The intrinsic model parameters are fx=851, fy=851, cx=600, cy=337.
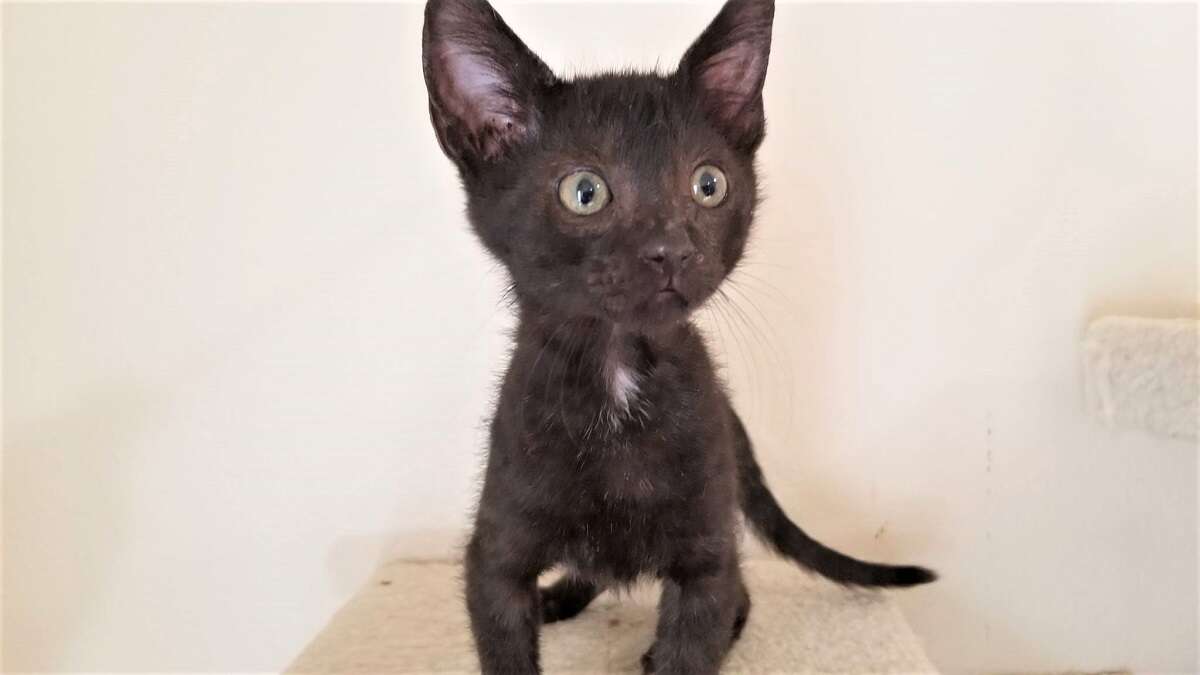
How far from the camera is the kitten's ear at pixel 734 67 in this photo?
789mm

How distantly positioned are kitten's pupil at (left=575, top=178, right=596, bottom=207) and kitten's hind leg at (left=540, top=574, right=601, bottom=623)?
2.03ft

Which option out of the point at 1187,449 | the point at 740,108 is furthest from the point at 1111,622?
the point at 740,108

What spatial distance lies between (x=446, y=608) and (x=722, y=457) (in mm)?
554

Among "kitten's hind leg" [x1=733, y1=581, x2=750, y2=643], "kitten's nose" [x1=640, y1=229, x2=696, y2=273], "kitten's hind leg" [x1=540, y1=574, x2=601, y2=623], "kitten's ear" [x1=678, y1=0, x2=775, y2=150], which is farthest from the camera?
"kitten's hind leg" [x1=540, y1=574, x2=601, y2=623]

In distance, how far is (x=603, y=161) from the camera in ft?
2.33

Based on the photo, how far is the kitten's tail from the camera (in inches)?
43.9

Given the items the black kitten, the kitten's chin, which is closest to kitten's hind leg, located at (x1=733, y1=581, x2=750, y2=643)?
the black kitten

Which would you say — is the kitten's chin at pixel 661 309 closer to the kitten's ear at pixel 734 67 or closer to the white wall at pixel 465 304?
the kitten's ear at pixel 734 67

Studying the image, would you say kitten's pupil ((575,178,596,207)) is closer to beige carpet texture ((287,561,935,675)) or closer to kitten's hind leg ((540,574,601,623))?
A: beige carpet texture ((287,561,935,675))

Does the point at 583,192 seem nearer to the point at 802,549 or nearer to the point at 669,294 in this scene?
the point at 669,294

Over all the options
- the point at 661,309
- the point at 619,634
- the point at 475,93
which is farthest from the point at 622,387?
the point at 619,634

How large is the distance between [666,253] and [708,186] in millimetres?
128

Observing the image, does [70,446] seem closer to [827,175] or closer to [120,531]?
[120,531]

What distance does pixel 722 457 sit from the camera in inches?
33.3
